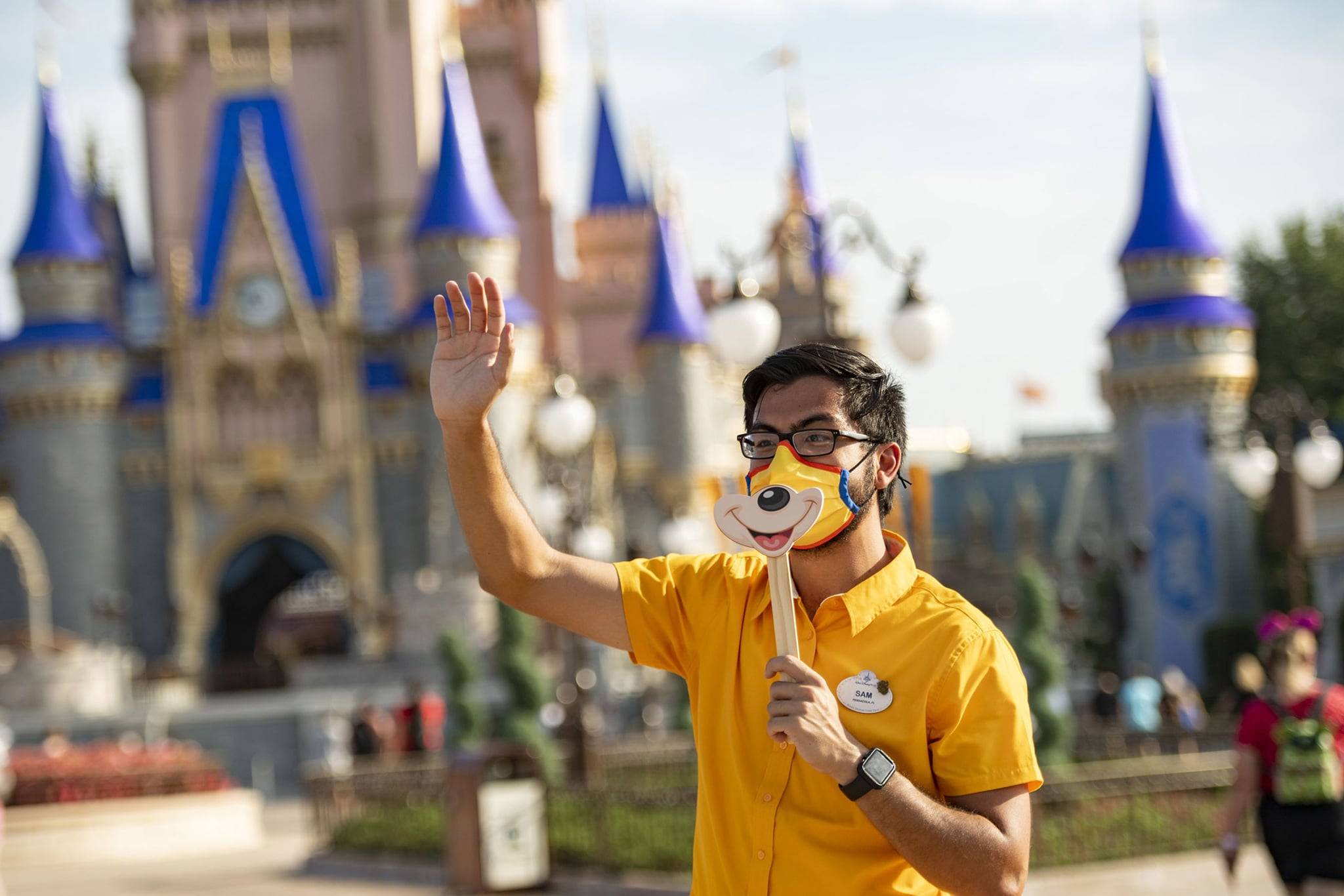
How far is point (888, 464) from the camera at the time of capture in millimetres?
2977

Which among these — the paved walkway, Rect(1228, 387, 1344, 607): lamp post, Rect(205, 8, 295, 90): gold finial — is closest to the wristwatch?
the paved walkway

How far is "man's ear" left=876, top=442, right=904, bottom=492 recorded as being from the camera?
2947 mm

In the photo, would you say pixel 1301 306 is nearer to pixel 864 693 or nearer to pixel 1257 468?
pixel 1257 468

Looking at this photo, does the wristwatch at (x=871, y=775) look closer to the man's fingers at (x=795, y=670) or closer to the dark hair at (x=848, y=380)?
the man's fingers at (x=795, y=670)

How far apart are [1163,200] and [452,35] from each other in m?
16.9

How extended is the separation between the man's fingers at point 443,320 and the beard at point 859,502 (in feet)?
2.13

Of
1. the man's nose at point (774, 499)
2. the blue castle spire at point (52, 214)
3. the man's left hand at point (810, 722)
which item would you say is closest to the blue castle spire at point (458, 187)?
the blue castle spire at point (52, 214)

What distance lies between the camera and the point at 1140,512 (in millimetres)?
31562

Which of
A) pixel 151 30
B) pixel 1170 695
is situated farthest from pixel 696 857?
pixel 151 30

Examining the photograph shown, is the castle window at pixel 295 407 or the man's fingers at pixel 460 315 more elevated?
the castle window at pixel 295 407

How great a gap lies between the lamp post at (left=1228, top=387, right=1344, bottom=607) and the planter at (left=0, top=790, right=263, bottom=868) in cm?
931

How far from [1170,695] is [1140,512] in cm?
1374

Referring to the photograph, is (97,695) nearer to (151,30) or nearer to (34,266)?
(34,266)

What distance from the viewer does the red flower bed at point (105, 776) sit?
18.2m
